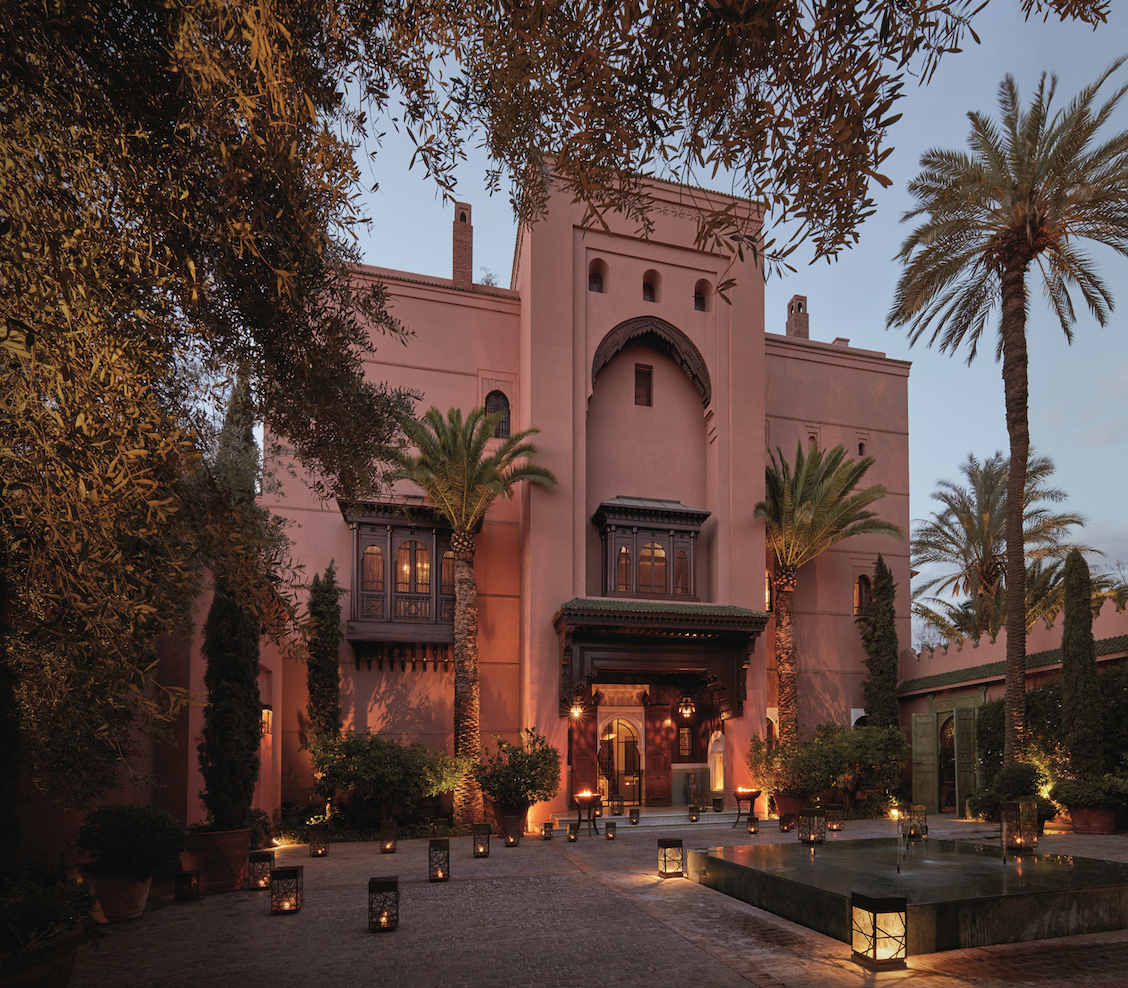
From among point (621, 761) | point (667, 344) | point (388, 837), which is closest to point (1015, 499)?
point (667, 344)

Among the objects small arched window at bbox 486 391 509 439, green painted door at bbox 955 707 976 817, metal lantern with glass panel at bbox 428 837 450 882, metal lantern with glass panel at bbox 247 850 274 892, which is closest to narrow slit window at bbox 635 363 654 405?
small arched window at bbox 486 391 509 439

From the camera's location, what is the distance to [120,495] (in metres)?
4.75

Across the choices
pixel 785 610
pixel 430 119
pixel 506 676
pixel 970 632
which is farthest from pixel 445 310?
pixel 970 632

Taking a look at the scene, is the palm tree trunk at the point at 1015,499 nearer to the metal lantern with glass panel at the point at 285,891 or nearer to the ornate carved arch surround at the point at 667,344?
the ornate carved arch surround at the point at 667,344

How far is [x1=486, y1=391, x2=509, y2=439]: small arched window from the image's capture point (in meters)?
22.0

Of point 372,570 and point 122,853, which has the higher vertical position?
point 372,570

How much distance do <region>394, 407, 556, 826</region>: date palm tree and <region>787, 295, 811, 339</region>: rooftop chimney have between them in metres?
12.1

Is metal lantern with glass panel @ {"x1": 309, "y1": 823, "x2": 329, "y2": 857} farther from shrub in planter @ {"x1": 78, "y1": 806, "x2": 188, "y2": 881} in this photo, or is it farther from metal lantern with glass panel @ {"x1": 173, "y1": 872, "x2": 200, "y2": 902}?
shrub in planter @ {"x1": 78, "y1": 806, "x2": 188, "y2": 881}

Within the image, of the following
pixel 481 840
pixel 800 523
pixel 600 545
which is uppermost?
pixel 800 523

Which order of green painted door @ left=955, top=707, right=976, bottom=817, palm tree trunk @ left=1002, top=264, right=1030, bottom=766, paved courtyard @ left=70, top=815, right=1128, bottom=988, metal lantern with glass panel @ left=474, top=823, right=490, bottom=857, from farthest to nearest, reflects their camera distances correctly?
green painted door @ left=955, top=707, right=976, bottom=817, palm tree trunk @ left=1002, top=264, right=1030, bottom=766, metal lantern with glass panel @ left=474, top=823, right=490, bottom=857, paved courtyard @ left=70, top=815, right=1128, bottom=988

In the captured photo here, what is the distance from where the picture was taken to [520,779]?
55.5ft

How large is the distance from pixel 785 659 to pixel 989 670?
486cm

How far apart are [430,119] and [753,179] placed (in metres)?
3.02

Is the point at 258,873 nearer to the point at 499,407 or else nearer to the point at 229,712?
the point at 229,712
